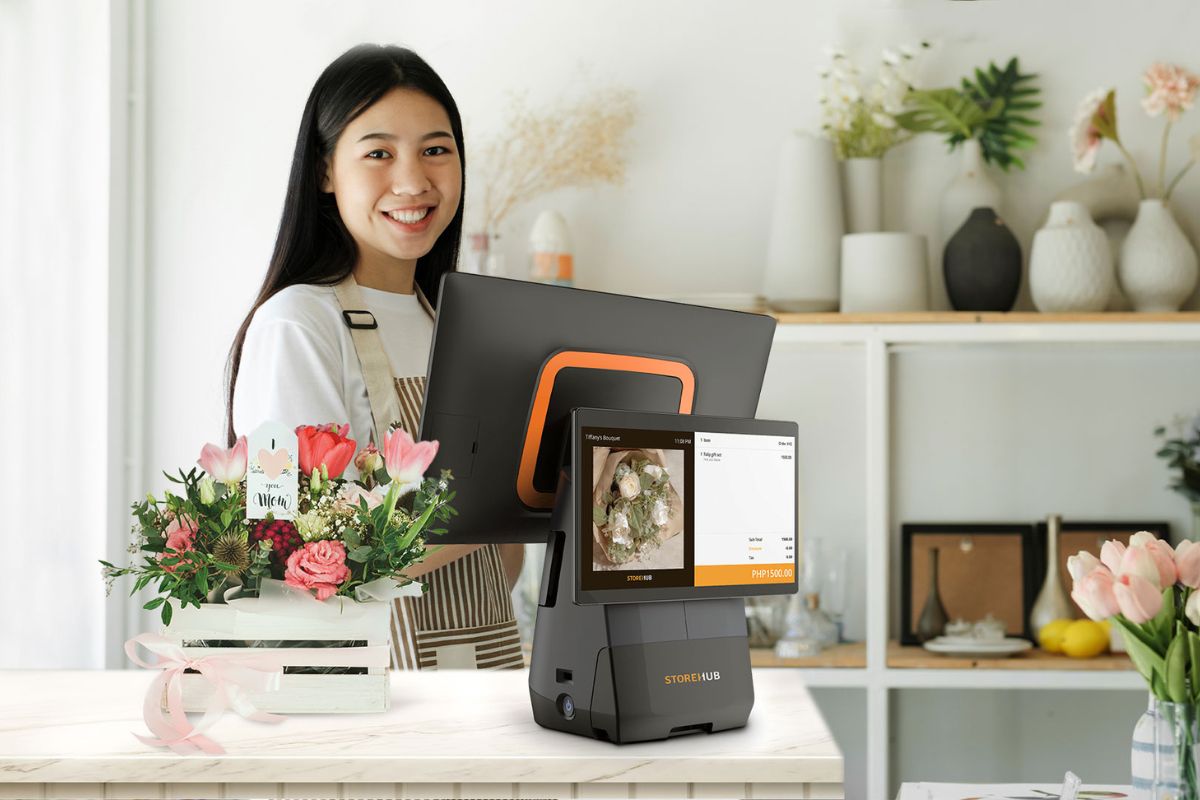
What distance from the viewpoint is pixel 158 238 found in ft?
10.8

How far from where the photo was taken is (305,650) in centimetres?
114

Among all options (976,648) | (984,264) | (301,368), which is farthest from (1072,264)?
(301,368)

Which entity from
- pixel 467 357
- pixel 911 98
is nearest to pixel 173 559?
pixel 467 357

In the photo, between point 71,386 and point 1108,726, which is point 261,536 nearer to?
point 71,386

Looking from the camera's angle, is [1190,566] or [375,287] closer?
[1190,566]

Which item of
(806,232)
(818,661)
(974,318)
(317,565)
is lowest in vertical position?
(818,661)

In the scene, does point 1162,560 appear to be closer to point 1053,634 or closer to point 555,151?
point 1053,634

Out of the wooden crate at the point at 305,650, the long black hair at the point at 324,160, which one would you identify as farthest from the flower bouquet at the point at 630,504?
the long black hair at the point at 324,160

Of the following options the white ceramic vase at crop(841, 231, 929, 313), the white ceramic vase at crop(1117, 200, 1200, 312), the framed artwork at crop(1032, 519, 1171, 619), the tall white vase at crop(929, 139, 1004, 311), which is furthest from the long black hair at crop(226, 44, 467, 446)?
the framed artwork at crop(1032, 519, 1171, 619)

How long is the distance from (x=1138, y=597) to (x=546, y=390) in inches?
27.4

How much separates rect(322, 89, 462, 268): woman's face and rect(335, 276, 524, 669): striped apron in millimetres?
97

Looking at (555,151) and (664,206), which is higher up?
(555,151)

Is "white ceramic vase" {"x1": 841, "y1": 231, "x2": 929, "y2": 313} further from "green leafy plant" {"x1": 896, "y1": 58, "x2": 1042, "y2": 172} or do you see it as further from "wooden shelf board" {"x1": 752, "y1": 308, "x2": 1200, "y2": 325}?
"green leafy plant" {"x1": 896, "y1": 58, "x2": 1042, "y2": 172}

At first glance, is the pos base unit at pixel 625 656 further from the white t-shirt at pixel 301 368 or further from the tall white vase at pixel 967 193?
the tall white vase at pixel 967 193
